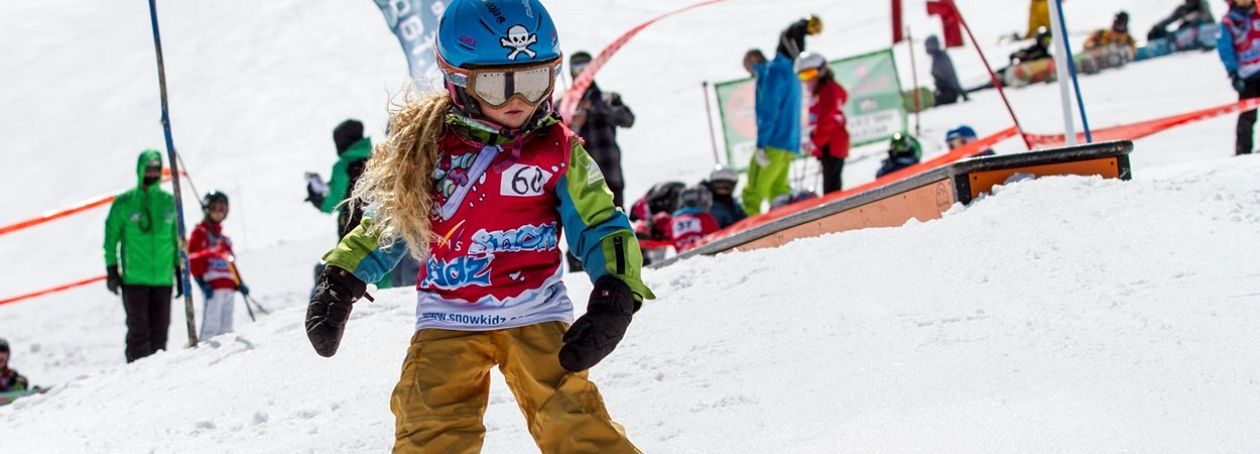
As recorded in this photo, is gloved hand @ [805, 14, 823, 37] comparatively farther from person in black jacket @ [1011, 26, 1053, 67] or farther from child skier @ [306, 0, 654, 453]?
person in black jacket @ [1011, 26, 1053, 67]

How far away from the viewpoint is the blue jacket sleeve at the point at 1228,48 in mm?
8453

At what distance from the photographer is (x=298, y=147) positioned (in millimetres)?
19188

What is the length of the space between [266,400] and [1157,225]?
3453mm

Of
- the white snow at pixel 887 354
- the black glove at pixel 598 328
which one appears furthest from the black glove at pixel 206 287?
the black glove at pixel 598 328

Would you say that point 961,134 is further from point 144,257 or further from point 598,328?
point 598,328

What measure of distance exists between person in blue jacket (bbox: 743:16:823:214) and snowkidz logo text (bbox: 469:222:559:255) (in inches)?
257

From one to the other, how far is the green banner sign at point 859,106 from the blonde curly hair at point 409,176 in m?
11.7

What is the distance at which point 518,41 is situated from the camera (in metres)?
2.83

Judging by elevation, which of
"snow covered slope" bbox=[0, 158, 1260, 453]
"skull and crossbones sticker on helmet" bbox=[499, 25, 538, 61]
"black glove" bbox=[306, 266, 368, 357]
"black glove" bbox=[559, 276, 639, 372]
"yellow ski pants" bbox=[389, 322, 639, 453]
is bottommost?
"snow covered slope" bbox=[0, 158, 1260, 453]

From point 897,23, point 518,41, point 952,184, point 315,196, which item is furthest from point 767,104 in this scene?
point 897,23

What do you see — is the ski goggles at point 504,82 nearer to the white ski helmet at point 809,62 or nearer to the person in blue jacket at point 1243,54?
the person in blue jacket at point 1243,54

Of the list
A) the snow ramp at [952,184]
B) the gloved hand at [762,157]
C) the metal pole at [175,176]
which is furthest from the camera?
the gloved hand at [762,157]

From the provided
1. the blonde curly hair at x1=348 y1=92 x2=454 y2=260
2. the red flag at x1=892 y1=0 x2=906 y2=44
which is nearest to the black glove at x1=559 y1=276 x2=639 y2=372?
the blonde curly hair at x1=348 y1=92 x2=454 y2=260

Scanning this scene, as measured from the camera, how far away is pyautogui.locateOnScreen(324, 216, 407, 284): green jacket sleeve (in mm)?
2877
